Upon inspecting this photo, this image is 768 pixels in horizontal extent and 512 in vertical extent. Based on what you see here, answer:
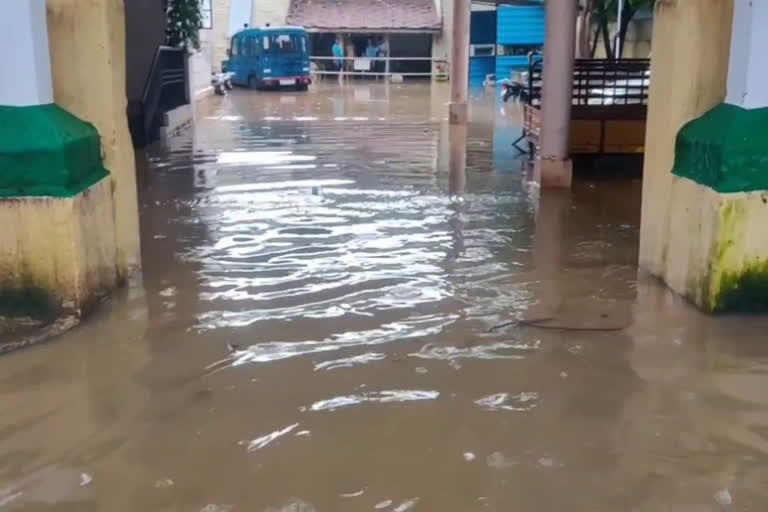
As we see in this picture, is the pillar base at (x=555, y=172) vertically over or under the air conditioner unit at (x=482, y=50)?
under

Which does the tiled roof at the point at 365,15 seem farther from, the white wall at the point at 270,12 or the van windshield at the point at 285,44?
the van windshield at the point at 285,44

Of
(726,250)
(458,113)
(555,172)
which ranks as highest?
(458,113)

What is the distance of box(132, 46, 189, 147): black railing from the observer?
12914 mm

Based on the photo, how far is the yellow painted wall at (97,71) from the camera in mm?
4926

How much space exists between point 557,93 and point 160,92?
24.2ft

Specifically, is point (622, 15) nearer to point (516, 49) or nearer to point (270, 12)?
point (516, 49)

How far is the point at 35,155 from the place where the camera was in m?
4.44

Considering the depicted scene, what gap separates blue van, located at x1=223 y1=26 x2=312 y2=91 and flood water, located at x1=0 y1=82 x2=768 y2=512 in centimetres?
2252

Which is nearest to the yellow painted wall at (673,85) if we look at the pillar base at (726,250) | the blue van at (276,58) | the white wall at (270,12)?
the pillar base at (726,250)

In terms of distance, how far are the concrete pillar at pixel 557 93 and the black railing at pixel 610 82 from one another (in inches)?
44.0

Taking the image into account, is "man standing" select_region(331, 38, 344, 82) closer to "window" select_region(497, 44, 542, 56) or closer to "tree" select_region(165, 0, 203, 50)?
"window" select_region(497, 44, 542, 56)

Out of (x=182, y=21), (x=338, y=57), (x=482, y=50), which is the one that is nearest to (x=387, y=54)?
(x=338, y=57)

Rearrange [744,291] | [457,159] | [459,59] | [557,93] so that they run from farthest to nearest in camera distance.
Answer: [459,59] → [457,159] → [557,93] → [744,291]

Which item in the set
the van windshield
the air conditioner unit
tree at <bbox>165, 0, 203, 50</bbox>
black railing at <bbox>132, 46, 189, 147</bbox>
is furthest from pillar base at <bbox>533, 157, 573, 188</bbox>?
the air conditioner unit
